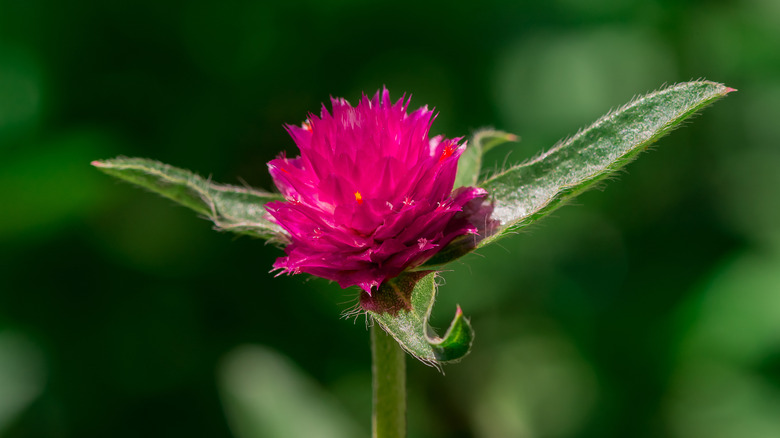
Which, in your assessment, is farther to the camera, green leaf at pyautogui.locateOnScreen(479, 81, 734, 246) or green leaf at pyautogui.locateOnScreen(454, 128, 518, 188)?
green leaf at pyautogui.locateOnScreen(454, 128, 518, 188)

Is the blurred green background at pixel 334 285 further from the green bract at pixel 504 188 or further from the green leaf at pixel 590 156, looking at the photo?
the green leaf at pixel 590 156

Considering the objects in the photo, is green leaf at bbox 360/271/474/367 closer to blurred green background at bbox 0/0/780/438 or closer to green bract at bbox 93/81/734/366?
green bract at bbox 93/81/734/366

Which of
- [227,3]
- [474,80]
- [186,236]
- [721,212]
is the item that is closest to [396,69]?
[474,80]

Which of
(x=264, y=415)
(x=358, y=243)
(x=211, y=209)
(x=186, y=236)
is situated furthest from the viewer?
(x=186, y=236)

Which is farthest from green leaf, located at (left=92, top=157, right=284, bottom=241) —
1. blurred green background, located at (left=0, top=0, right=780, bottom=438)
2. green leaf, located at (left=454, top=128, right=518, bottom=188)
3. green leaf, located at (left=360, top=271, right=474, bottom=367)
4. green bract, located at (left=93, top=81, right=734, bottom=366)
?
blurred green background, located at (left=0, top=0, right=780, bottom=438)

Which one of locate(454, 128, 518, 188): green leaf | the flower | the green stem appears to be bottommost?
the green stem

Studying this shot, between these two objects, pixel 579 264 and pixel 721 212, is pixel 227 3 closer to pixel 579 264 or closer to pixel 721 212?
pixel 579 264
